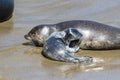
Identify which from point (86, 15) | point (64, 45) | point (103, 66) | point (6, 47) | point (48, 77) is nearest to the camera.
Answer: point (48, 77)

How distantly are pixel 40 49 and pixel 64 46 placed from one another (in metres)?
0.54

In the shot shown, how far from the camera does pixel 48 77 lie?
5.21 m

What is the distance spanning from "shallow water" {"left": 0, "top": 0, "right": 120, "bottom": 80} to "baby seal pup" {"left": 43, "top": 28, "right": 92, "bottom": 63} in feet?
0.30

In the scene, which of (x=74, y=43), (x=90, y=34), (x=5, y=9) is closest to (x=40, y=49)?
(x=74, y=43)

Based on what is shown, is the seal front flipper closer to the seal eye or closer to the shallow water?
the shallow water

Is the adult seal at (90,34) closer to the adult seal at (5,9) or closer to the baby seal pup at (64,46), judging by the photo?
the baby seal pup at (64,46)

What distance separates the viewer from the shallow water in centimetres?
532

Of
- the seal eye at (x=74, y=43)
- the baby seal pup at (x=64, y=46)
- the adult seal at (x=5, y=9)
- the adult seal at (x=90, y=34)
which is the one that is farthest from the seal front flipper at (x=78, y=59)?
the adult seal at (x=5, y=9)

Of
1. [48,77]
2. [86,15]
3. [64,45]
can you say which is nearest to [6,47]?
[64,45]

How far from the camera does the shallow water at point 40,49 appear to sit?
5316 millimetres

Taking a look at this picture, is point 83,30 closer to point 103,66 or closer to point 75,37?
point 75,37

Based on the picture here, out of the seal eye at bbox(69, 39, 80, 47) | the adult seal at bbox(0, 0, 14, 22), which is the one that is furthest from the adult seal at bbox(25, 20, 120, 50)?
the adult seal at bbox(0, 0, 14, 22)

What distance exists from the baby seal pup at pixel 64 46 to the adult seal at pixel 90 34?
0.59 ft

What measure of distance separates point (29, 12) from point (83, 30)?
2.59 metres
